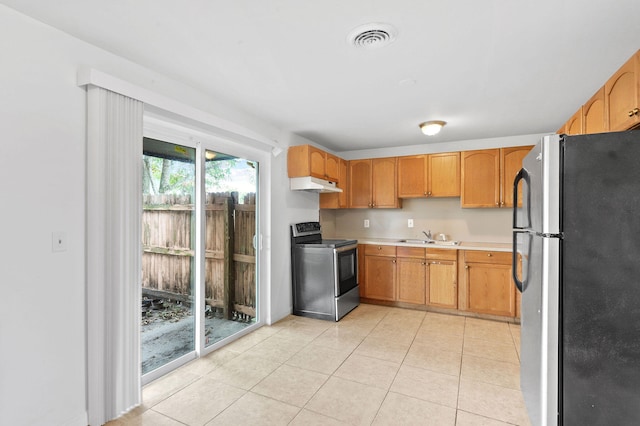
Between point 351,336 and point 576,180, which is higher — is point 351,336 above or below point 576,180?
below

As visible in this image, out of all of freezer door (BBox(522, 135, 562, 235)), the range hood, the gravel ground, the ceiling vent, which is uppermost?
the ceiling vent

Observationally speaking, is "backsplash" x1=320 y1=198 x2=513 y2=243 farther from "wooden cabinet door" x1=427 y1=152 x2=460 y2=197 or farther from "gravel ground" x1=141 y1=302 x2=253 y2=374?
"gravel ground" x1=141 y1=302 x2=253 y2=374

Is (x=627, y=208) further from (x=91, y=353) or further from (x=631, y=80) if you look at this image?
(x=91, y=353)

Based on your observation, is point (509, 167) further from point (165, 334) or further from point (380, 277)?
point (165, 334)

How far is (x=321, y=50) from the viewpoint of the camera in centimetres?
202

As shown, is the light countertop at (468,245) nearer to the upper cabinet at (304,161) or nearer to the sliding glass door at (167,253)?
the upper cabinet at (304,161)

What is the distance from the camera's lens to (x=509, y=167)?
412 cm

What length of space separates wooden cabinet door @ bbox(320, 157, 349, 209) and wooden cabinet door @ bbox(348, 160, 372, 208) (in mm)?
103

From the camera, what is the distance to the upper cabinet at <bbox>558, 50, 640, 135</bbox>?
6.33 feet

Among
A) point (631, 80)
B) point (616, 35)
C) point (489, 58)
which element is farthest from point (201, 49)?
point (631, 80)

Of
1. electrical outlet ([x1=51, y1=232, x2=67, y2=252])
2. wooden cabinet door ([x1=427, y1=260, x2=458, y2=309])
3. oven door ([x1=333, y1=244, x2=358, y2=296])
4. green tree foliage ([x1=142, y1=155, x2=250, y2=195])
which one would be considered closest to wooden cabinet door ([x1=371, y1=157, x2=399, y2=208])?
oven door ([x1=333, y1=244, x2=358, y2=296])

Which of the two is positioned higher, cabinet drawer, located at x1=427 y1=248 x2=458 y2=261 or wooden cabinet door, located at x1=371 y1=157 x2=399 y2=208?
wooden cabinet door, located at x1=371 y1=157 x2=399 y2=208

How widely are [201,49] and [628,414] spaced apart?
9.88ft

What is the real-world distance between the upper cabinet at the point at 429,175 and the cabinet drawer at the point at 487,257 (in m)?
0.86
